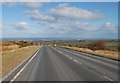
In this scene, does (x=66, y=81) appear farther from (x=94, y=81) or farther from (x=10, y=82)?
(x=10, y=82)

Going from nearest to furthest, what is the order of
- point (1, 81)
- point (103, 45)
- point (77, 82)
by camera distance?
point (77, 82) < point (1, 81) < point (103, 45)

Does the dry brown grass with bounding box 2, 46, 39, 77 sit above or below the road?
below

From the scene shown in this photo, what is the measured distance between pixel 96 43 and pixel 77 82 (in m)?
74.6

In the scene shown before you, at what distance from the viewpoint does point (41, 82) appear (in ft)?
43.4

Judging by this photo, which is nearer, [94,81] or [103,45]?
[94,81]

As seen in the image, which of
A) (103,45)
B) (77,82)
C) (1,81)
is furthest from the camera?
(103,45)

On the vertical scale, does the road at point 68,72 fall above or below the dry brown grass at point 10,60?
above

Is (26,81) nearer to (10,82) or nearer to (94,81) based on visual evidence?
(10,82)

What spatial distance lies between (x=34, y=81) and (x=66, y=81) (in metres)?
1.53

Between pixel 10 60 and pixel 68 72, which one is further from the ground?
pixel 68 72

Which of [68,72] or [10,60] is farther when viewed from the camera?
[10,60]

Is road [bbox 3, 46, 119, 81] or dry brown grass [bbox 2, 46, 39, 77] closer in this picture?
road [bbox 3, 46, 119, 81]

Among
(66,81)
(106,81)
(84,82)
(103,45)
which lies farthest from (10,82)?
(103,45)

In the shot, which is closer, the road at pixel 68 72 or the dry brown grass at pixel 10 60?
the road at pixel 68 72
